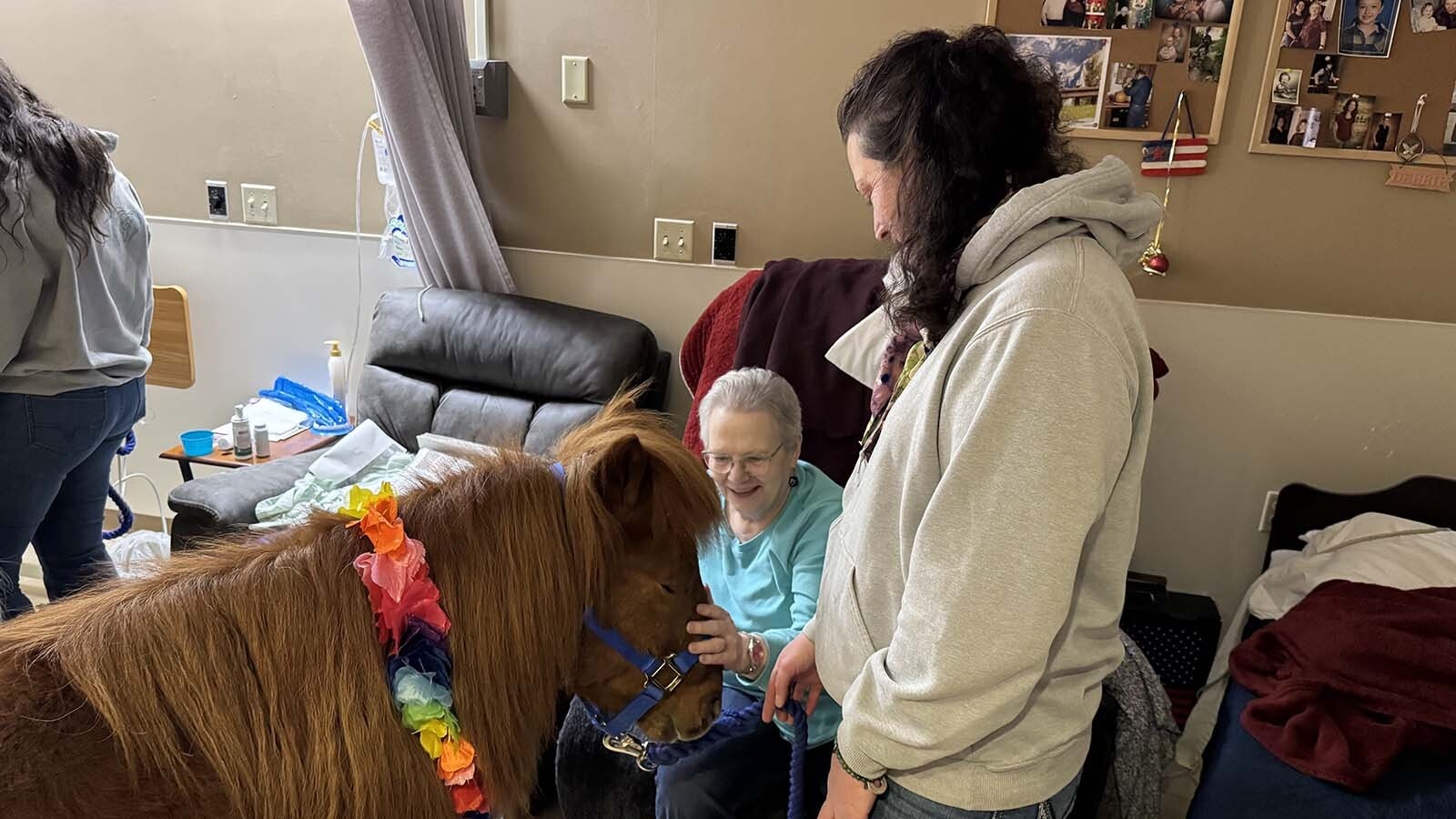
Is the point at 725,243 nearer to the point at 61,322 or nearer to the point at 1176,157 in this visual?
the point at 1176,157

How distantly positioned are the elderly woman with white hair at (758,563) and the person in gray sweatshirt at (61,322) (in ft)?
4.11

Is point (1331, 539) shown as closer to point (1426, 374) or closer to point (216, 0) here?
point (1426, 374)

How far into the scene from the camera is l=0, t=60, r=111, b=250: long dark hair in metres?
1.69

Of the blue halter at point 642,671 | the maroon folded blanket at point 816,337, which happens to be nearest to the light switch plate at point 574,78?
the maroon folded blanket at point 816,337

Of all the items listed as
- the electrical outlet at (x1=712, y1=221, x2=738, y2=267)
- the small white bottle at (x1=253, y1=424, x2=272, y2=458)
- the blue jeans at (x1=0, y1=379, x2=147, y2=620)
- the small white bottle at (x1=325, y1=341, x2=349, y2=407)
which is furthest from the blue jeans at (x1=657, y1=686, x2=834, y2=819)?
the small white bottle at (x1=325, y1=341, x2=349, y2=407)

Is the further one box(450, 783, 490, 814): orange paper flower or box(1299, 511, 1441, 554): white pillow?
box(1299, 511, 1441, 554): white pillow

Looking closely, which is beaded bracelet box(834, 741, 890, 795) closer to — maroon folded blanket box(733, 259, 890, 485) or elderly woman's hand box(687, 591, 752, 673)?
elderly woman's hand box(687, 591, 752, 673)

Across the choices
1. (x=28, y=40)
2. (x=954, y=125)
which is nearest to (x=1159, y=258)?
(x=954, y=125)

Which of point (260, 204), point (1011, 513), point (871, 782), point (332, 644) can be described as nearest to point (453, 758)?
point (332, 644)

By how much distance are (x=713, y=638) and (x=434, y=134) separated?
7.27 feet

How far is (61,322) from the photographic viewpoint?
182cm

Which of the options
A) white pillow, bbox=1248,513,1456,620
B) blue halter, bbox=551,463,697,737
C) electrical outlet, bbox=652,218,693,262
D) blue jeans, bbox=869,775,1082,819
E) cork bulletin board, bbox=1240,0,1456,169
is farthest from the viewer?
electrical outlet, bbox=652,218,693,262

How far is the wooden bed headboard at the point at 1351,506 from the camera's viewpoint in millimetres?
2479

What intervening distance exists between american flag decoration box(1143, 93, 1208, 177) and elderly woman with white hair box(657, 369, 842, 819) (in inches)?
58.4
